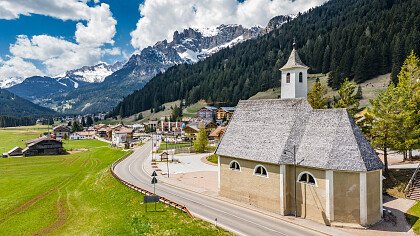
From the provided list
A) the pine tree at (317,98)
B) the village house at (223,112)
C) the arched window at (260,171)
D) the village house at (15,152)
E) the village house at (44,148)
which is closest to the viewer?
the arched window at (260,171)

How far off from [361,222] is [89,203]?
1222 inches

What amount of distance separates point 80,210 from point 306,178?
1034 inches

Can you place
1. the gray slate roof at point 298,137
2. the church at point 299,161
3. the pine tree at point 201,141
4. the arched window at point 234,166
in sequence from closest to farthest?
the church at point 299,161 → the gray slate roof at point 298,137 → the arched window at point 234,166 → the pine tree at point 201,141

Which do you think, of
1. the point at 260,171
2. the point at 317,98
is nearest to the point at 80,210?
the point at 260,171

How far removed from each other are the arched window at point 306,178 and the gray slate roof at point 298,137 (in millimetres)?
1102

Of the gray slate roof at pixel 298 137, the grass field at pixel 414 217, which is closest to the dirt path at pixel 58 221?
the gray slate roof at pixel 298 137

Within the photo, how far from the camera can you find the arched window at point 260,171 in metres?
33.1

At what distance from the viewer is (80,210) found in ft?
128

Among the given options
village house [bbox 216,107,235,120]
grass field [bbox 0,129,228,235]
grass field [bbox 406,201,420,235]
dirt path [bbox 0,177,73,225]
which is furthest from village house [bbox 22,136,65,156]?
grass field [bbox 406,201,420,235]

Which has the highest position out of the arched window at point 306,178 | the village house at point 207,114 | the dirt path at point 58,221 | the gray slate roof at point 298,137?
the village house at point 207,114

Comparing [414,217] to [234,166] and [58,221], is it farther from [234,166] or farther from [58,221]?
[58,221]

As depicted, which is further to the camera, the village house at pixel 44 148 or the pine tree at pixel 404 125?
the village house at pixel 44 148


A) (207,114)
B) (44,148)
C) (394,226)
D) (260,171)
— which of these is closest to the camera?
(394,226)

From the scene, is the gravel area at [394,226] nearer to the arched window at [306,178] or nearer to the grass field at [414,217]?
the grass field at [414,217]
